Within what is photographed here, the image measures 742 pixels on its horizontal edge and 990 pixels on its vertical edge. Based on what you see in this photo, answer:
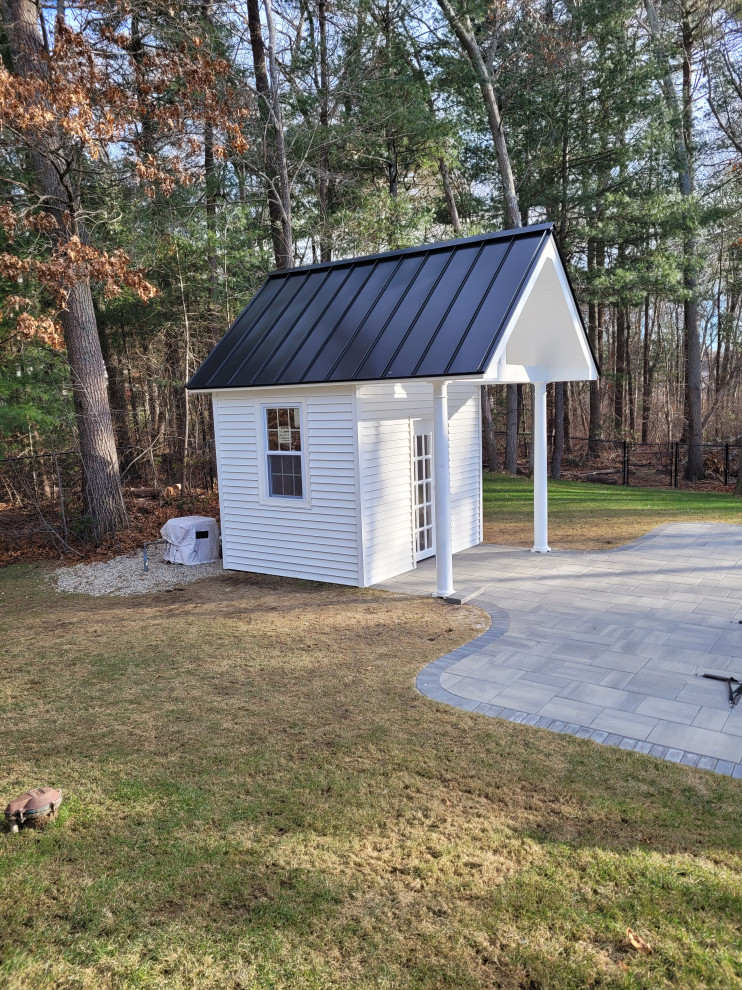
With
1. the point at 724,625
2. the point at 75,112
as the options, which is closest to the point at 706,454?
the point at 724,625

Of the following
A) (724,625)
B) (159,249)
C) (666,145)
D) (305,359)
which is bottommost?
(724,625)

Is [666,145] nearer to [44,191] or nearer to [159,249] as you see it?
[159,249]

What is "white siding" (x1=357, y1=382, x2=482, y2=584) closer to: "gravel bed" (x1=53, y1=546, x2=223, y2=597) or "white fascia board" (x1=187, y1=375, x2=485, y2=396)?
"white fascia board" (x1=187, y1=375, x2=485, y2=396)

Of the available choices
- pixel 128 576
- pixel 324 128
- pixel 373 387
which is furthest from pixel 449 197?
pixel 128 576

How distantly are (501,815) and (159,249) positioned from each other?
1323 centimetres

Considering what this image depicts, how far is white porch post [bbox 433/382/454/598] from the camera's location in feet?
24.6

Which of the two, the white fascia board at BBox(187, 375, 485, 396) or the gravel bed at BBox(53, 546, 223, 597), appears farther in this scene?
the gravel bed at BBox(53, 546, 223, 597)

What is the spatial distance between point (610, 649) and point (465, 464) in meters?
4.70

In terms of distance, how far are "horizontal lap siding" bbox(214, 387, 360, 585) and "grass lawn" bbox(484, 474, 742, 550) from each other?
3534 millimetres

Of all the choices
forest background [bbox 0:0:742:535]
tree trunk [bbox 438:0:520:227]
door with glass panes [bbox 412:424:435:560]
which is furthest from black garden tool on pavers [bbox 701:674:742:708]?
tree trunk [bbox 438:0:520:227]

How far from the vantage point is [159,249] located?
13.9m

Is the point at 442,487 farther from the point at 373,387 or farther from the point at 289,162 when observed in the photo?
the point at 289,162

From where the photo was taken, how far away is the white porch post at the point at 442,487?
7.50 meters

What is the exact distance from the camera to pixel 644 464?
66.3 feet
